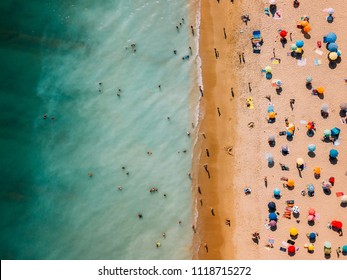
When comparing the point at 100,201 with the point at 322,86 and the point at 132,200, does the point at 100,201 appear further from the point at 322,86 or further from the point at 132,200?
the point at 322,86

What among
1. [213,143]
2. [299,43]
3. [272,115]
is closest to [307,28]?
[299,43]

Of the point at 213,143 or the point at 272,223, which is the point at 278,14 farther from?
the point at 272,223

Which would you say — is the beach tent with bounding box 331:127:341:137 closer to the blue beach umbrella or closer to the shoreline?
the blue beach umbrella

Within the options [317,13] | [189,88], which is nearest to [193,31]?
[189,88]

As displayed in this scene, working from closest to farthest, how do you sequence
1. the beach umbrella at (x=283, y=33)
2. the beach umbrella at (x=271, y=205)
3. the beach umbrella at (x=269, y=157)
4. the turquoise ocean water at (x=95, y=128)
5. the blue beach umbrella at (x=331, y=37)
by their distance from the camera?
the beach umbrella at (x=271, y=205) < the blue beach umbrella at (x=331, y=37) < the beach umbrella at (x=269, y=157) < the beach umbrella at (x=283, y=33) < the turquoise ocean water at (x=95, y=128)

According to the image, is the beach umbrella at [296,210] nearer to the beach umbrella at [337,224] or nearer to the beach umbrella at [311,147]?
the beach umbrella at [337,224]

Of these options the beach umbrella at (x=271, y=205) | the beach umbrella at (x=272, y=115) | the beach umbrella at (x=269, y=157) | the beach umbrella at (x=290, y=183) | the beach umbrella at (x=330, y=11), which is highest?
the beach umbrella at (x=330, y=11)

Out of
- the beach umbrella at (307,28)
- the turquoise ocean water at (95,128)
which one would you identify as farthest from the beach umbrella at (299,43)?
the turquoise ocean water at (95,128)
